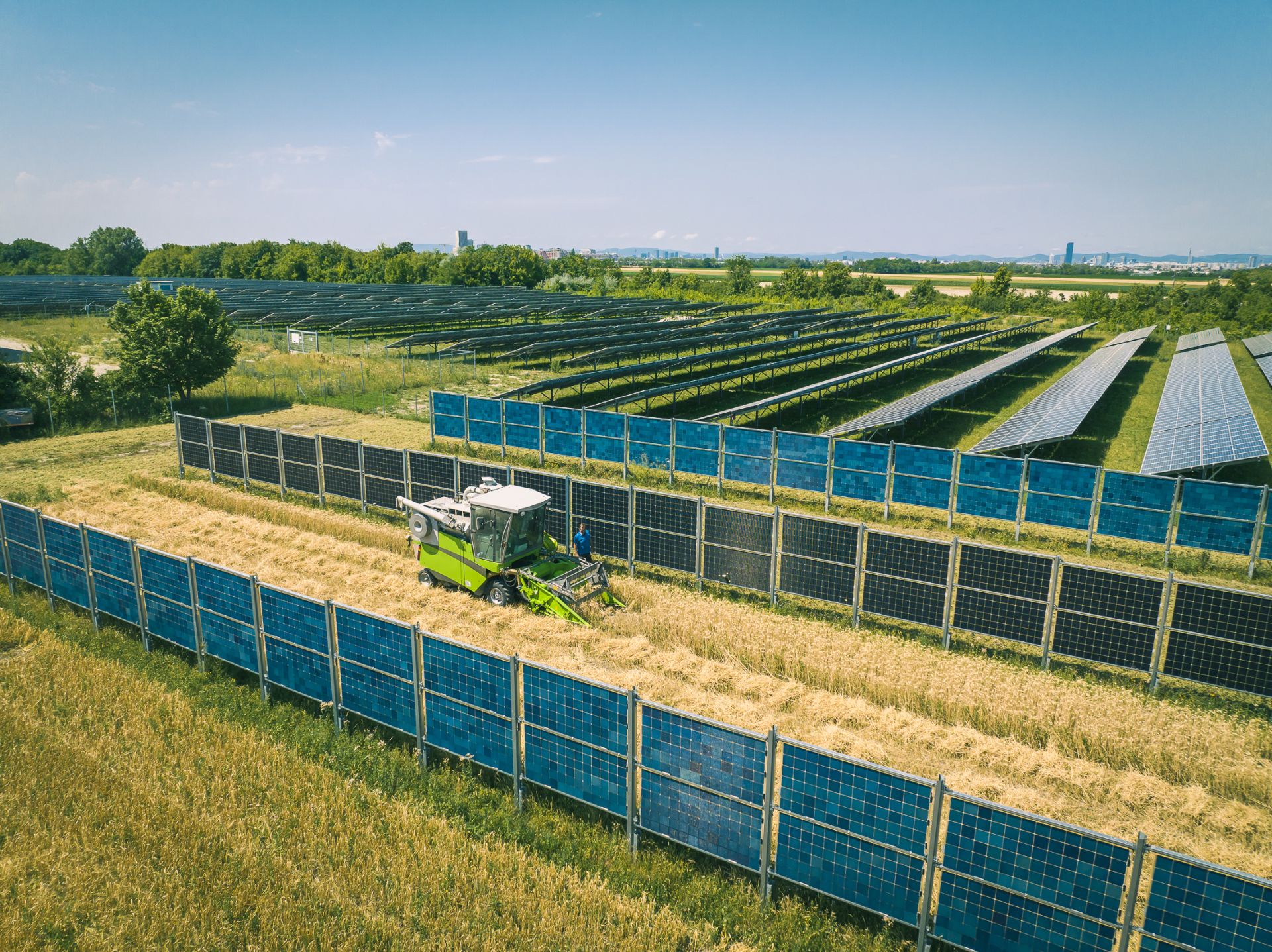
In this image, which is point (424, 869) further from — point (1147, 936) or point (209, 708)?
point (1147, 936)

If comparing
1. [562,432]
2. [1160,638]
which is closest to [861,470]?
[1160,638]

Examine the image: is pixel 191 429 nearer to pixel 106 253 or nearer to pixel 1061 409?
pixel 1061 409

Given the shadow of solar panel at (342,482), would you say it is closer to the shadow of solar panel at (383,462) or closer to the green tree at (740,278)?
the shadow of solar panel at (383,462)

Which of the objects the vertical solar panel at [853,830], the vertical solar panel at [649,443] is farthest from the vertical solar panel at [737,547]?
the vertical solar panel at [853,830]

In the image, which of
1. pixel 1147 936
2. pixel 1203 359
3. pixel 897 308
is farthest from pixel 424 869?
pixel 897 308

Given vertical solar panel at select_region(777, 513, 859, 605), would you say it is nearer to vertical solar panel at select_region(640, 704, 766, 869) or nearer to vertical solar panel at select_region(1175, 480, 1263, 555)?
vertical solar panel at select_region(640, 704, 766, 869)

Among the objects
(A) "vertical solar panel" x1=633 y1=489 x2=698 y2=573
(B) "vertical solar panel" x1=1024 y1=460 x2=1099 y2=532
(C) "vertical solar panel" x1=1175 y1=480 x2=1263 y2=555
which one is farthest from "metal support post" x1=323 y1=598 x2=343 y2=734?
(C) "vertical solar panel" x1=1175 y1=480 x2=1263 y2=555

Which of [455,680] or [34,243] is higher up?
[34,243]
